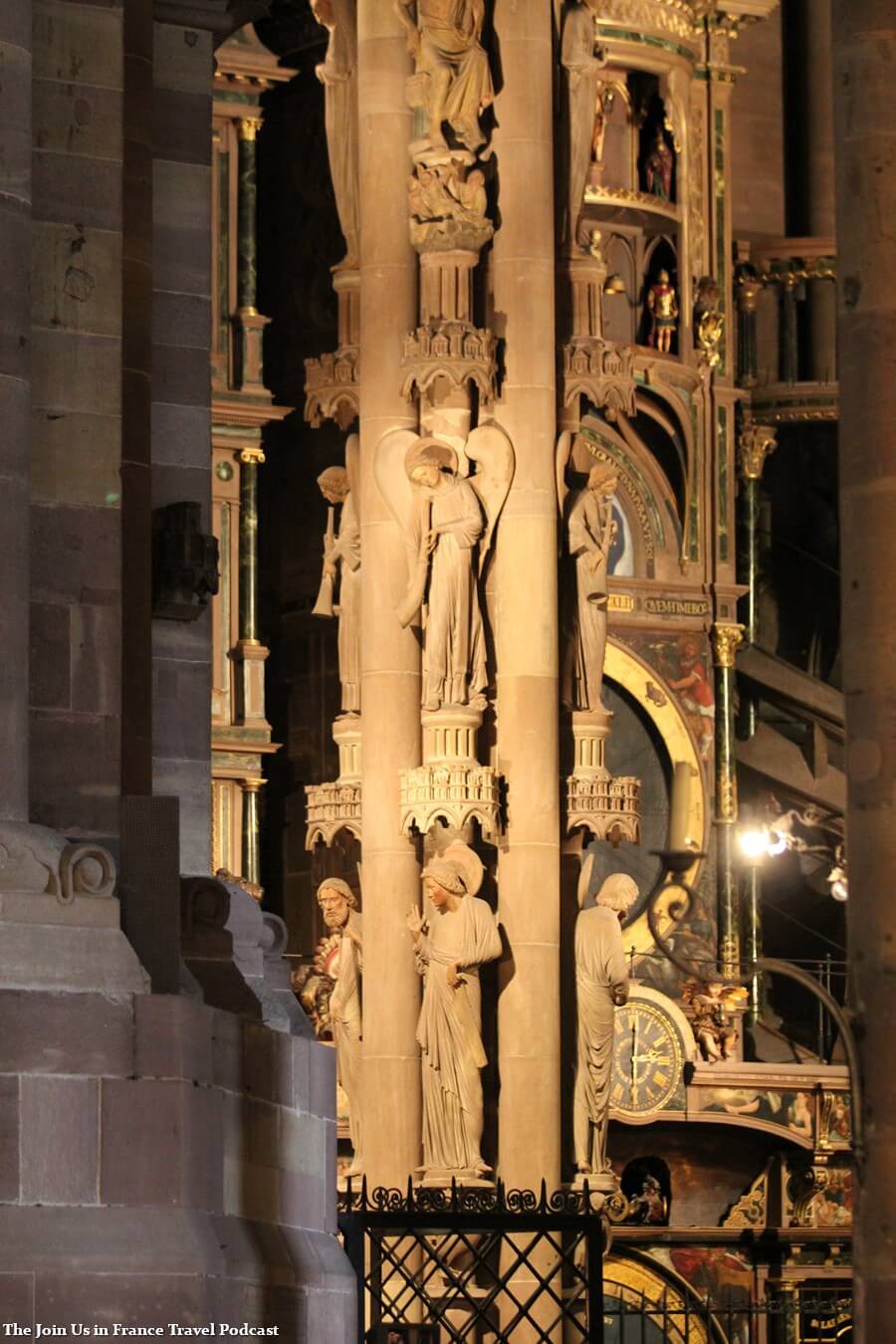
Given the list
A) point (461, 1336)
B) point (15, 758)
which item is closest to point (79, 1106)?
point (15, 758)

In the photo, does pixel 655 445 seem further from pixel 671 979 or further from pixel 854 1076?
pixel 854 1076


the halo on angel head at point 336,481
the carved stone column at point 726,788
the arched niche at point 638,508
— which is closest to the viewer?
the halo on angel head at point 336,481

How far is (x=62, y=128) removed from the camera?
15828mm

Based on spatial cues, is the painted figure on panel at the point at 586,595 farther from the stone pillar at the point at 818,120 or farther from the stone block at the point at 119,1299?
the stone pillar at the point at 818,120

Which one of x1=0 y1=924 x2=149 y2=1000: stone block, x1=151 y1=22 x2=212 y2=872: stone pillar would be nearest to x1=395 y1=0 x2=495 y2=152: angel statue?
x1=151 y1=22 x2=212 y2=872: stone pillar

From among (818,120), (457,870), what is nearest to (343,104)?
(457,870)

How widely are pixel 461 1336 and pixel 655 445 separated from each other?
1933 cm

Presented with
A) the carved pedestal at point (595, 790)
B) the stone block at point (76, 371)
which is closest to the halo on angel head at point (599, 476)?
the carved pedestal at point (595, 790)

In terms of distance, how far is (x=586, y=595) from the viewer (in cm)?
2759

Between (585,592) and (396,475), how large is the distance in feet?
5.06

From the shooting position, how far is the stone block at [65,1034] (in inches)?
556

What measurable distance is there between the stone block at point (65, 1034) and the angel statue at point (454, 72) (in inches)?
554

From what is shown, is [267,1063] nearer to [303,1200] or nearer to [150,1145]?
[303,1200]

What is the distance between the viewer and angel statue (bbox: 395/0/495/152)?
90.2 ft
